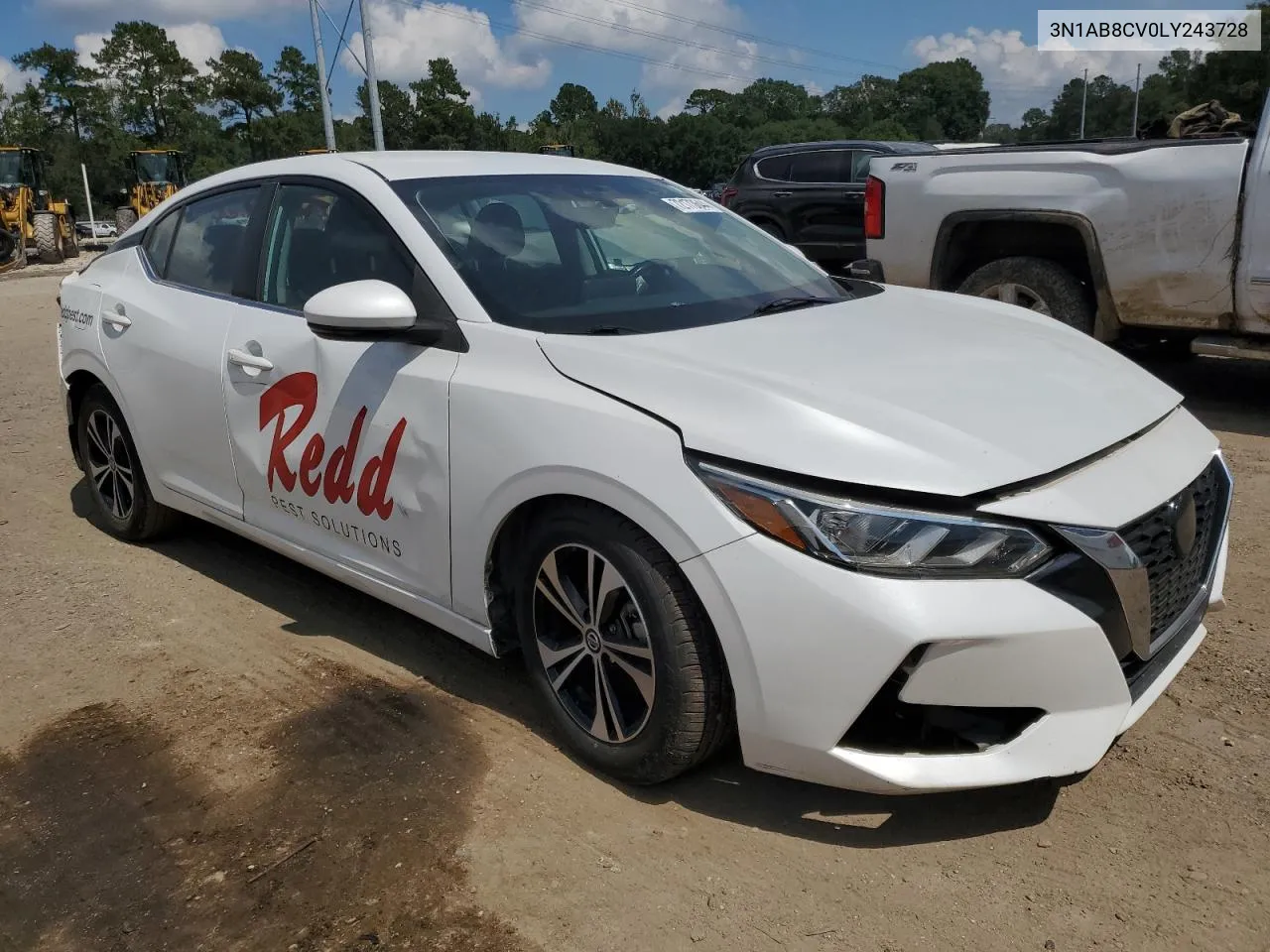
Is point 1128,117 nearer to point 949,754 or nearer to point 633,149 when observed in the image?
point 633,149

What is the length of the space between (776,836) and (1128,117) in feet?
181

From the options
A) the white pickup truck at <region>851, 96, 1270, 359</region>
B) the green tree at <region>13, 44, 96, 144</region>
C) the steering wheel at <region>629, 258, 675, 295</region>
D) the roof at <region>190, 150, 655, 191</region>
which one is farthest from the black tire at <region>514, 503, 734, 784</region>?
the green tree at <region>13, 44, 96, 144</region>

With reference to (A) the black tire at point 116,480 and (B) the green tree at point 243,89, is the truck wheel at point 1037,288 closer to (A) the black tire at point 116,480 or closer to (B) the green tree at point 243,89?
(A) the black tire at point 116,480

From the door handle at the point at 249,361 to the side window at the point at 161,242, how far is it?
898 mm

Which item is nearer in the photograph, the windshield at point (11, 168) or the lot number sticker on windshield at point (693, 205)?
the lot number sticker on windshield at point (693, 205)

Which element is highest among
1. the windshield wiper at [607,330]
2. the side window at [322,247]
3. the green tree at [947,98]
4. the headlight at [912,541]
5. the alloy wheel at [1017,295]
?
the green tree at [947,98]

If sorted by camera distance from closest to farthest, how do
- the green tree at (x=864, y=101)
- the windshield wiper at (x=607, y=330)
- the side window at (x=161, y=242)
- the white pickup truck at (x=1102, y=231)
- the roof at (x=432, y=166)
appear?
the windshield wiper at (x=607, y=330)
the roof at (x=432, y=166)
the side window at (x=161, y=242)
the white pickup truck at (x=1102, y=231)
the green tree at (x=864, y=101)

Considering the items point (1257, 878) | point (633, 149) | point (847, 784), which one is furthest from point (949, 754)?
point (633, 149)

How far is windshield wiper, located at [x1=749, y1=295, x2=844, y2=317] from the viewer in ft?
10.7

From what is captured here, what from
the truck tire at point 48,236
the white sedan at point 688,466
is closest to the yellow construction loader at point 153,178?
the truck tire at point 48,236

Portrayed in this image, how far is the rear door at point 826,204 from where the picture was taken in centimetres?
1282

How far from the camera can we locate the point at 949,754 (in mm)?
2361

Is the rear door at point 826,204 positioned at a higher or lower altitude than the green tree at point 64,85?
lower

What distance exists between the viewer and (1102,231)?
6332 millimetres
